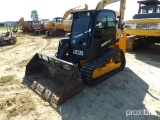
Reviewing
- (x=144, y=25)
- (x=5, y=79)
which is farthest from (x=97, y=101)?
(x=144, y=25)

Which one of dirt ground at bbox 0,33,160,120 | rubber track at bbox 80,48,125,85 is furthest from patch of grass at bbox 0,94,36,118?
rubber track at bbox 80,48,125,85

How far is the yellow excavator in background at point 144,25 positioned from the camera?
23.4 feet

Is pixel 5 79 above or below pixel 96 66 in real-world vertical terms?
below

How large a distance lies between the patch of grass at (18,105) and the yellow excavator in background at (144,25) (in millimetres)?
5738

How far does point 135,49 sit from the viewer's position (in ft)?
30.5

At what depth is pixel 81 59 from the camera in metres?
4.80

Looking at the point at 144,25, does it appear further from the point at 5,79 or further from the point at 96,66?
the point at 5,79

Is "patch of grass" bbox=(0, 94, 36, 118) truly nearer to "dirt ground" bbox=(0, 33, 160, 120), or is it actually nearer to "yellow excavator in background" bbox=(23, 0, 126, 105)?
"dirt ground" bbox=(0, 33, 160, 120)

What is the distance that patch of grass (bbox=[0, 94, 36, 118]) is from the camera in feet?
11.4

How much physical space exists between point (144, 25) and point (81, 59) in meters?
4.15

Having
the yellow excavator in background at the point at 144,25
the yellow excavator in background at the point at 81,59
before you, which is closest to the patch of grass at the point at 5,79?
the yellow excavator in background at the point at 81,59

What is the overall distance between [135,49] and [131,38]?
2.61 ft

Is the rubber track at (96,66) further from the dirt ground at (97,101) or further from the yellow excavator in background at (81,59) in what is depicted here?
the dirt ground at (97,101)

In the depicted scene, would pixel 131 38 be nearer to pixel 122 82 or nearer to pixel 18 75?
pixel 122 82
